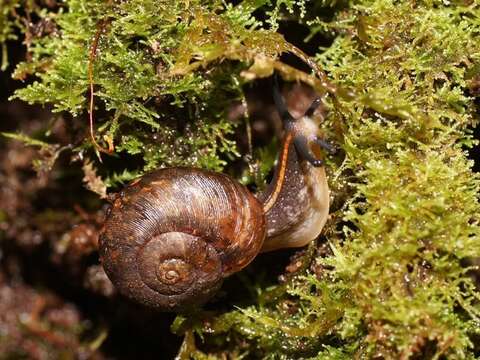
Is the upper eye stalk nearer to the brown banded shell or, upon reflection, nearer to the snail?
the snail

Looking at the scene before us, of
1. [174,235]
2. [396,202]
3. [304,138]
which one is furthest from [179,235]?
[396,202]

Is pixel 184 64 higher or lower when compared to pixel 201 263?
higher

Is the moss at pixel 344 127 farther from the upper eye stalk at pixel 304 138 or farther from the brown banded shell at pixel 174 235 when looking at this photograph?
the brown banded shell at pixel 174 235

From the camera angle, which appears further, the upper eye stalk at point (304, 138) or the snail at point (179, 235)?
the upper eye stalk at point (304, 138)

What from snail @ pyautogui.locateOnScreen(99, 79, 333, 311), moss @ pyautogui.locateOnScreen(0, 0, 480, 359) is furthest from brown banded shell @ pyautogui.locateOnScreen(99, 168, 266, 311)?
moss @ pyautogui.locateOnScreen(0, 0, 480, 359)

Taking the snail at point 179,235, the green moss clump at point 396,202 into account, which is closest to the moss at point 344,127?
the green moss clump at point 396,202

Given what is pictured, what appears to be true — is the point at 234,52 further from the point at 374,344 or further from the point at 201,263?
the point at 374,344

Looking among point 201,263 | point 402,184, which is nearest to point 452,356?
point 402,184
